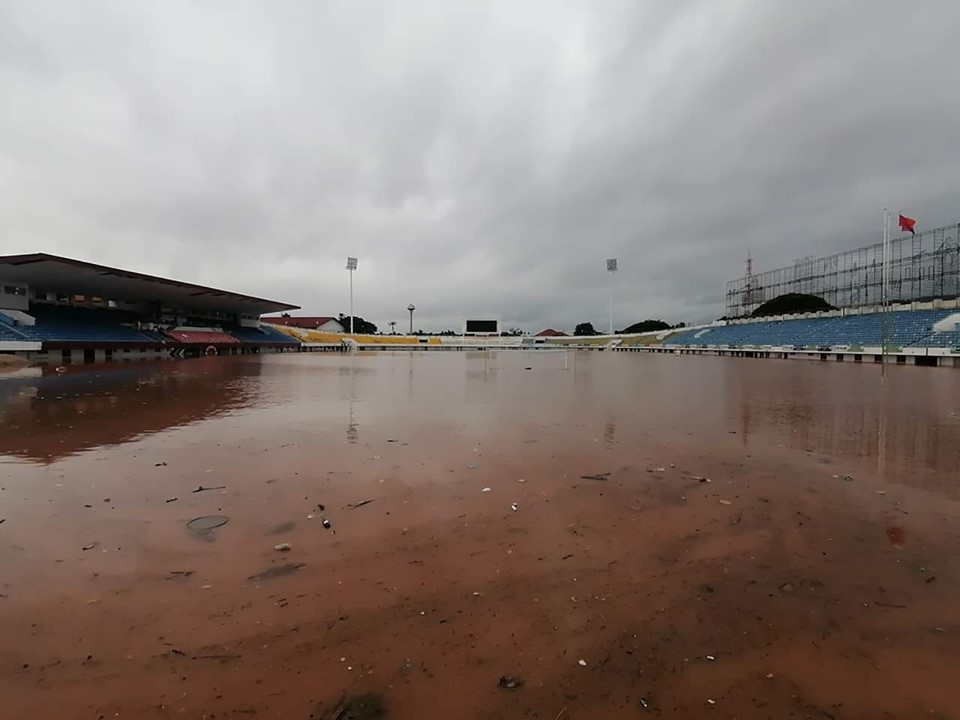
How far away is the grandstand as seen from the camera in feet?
98.5

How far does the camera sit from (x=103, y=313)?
41438mm

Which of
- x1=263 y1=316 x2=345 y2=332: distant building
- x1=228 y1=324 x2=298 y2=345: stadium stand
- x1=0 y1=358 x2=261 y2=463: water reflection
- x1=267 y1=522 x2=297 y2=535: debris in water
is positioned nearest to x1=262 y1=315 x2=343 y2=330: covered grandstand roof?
x1=263 y1=316 x2=345 y2=332: distant building

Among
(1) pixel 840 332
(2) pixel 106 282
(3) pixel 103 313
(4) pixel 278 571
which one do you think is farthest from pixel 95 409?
(1) pixel 840 332

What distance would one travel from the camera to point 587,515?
181 inches

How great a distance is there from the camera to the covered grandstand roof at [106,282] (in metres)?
28.6

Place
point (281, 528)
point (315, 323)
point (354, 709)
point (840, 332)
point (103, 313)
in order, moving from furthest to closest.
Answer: point (315, 323), point (840, 332), point (103, 313), point (281, 528), point (354, 709)

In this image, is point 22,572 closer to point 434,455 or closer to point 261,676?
point 261,676

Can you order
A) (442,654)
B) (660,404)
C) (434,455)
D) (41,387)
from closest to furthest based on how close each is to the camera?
(442,654)
(434,455)
(660,404)
(41,387)

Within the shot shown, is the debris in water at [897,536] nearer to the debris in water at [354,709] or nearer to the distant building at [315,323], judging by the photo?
the debris in water at [354,709]

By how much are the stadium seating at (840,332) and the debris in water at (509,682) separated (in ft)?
128

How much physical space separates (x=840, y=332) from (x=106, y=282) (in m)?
64.8

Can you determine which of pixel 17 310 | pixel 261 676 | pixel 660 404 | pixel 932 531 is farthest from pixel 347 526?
pixel 17 310

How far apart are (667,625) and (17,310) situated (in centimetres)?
4555

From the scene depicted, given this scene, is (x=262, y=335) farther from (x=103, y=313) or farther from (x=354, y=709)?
(x=354, y=709)
